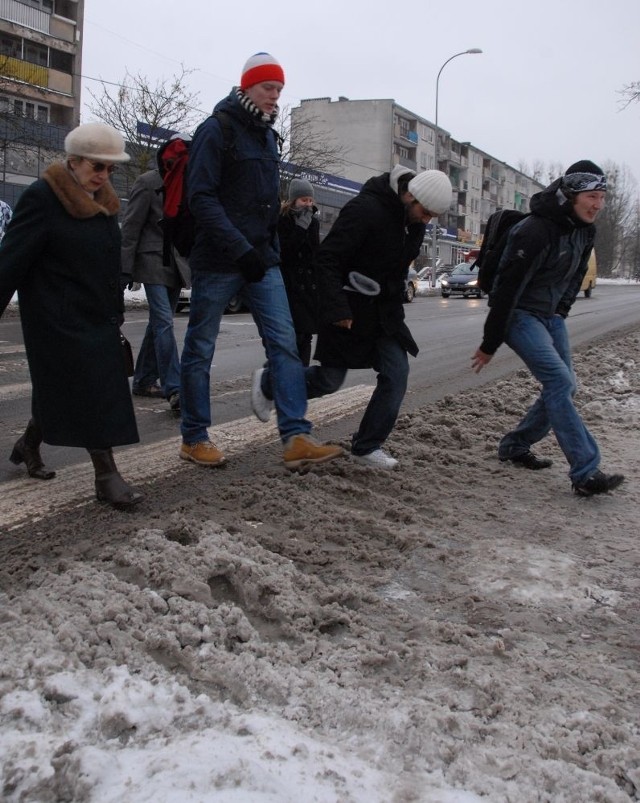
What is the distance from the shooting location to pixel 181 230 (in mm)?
4492

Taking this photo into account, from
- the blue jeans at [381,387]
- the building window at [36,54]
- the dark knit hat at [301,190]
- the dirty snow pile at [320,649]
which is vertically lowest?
the dirty snow pile at [320,649]

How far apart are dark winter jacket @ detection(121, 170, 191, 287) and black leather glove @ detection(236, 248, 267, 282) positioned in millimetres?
2112

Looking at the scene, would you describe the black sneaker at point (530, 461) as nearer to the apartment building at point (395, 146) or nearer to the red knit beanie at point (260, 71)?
the red knit beanie at point (260, 71)

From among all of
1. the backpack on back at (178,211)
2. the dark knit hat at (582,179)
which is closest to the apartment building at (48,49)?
the backpack on back at (178,211)

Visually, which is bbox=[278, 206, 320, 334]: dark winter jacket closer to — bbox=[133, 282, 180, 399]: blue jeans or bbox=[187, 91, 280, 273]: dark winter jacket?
bbox=[133, 282, 180, 399]: blue jeans

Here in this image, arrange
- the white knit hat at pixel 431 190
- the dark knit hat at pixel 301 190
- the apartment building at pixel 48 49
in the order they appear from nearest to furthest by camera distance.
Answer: the white knit hat at pixel 431 190 → the dark knit hat at pixel 301 190 → the apartment building at pixel 48 49

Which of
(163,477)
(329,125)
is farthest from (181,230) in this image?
(329,125)

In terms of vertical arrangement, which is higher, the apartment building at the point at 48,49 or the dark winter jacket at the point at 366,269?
the apartment building at the point at 48,49

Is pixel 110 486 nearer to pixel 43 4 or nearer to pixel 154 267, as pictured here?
pixel 154 267

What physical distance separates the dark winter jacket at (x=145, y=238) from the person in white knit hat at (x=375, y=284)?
2.00 m

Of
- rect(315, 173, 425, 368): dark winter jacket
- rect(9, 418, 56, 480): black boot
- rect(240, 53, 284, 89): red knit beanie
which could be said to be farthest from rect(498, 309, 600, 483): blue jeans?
rect(9, 418, 56, 480): black boot

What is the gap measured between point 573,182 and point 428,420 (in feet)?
7.33

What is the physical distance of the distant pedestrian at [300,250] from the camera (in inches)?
239

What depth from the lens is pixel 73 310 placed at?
363 cm
